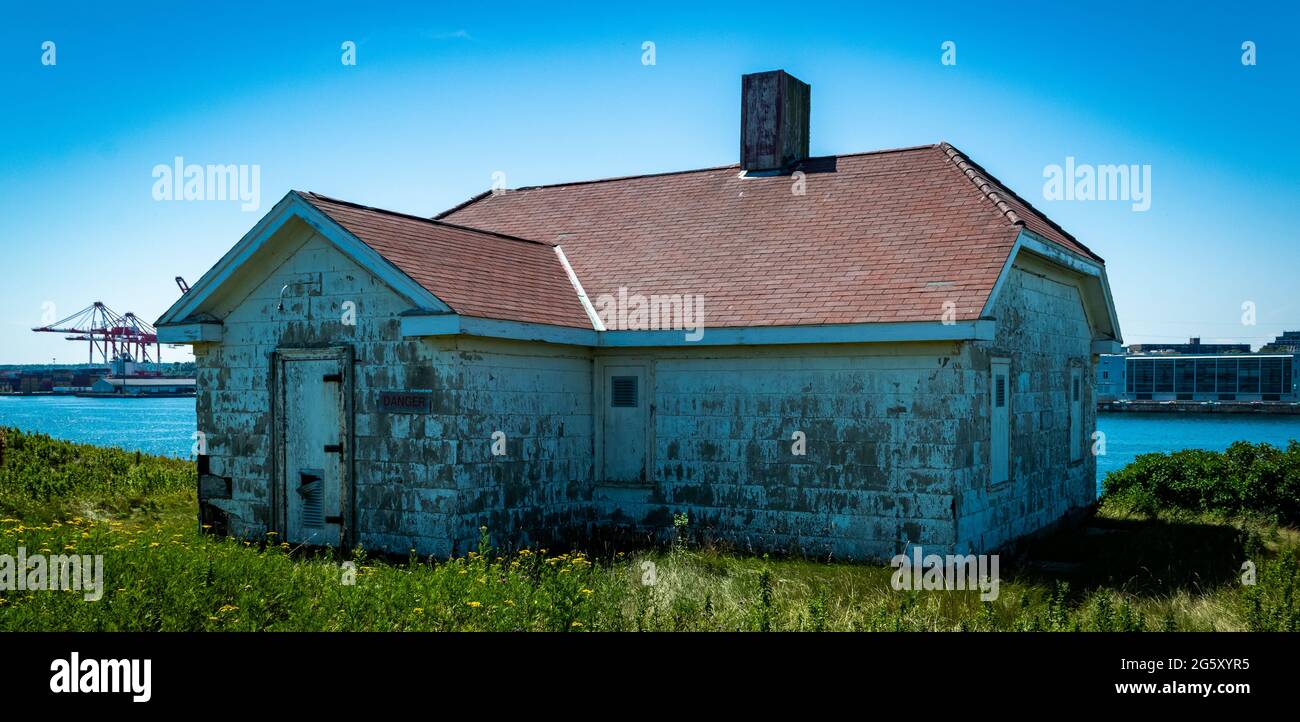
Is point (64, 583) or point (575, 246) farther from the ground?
point (575, 246)

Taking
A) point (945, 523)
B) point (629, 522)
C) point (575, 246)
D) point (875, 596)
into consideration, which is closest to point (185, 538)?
point (629, 522)

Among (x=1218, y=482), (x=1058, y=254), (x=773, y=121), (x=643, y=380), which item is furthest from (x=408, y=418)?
(x=1218, y=482)

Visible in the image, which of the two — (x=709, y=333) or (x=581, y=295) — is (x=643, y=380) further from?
(x=581, y=295)

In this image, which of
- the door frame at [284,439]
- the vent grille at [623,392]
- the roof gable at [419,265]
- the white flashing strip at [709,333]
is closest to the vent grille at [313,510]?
the door frame at [284,439]

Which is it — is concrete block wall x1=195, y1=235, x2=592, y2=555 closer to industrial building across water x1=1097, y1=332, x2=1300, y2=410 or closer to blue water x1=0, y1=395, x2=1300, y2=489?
blue water x1=0, y1=395, x2=1300, y2=489

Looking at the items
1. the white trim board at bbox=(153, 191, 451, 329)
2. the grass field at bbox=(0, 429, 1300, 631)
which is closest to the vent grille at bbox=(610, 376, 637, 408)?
the grass field at bbox=(0, 429, 1300, 631)

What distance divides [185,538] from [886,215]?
995 centimetres

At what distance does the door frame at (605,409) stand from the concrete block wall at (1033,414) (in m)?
4.00

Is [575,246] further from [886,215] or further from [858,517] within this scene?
[858,517]

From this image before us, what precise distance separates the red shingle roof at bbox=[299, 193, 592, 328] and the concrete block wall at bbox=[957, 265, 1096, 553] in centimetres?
528

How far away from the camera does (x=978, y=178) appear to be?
569 inches

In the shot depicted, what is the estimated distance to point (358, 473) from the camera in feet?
40.8

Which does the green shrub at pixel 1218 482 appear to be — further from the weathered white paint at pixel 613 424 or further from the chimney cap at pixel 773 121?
the chimney cap at pixel 773 121

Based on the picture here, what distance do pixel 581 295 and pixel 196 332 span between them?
16.7 feet
